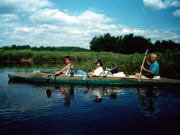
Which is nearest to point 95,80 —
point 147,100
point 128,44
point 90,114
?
point 147,100

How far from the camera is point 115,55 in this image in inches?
1101

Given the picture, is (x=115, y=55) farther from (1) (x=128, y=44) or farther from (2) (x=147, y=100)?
(1) (x=128, y=44)

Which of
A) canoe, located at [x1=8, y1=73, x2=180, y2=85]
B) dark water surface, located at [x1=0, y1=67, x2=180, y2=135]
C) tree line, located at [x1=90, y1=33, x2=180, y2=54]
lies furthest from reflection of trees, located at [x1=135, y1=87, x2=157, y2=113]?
tree line, located at [x1=90, y1=33, x2=180, y2=54]

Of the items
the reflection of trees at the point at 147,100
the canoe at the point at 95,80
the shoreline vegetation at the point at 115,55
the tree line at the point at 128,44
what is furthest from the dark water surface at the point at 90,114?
the tree line at the point at 128,44

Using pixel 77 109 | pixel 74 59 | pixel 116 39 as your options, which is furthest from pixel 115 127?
pixel 116 39

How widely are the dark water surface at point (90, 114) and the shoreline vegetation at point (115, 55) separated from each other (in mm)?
6714

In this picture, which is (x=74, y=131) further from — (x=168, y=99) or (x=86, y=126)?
(x=168, y=99)

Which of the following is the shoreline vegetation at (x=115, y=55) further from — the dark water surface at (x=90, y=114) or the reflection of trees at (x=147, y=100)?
the dark water surface at (x=90, y=114)

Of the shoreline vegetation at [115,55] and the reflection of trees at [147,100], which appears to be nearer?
the reflection of trees at [147,100]

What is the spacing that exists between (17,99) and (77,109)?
3.04 meters

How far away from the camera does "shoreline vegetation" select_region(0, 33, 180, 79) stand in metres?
15.2

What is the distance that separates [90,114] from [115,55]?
2231 cm

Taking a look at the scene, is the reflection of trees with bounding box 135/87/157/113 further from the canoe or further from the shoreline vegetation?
the shoreline vegetation

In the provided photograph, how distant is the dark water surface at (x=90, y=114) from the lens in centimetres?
503
